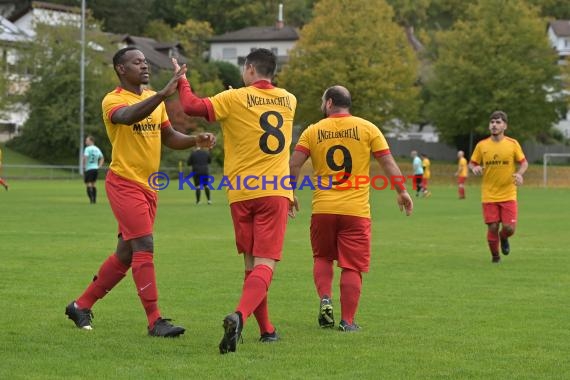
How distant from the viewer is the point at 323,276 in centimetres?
888

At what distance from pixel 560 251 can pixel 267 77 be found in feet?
32.9

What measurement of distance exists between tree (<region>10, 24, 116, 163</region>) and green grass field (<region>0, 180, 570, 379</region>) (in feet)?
165

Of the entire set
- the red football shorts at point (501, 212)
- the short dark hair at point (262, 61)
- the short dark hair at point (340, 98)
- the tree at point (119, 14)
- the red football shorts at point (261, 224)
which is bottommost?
the red football shorts at point (501, 212)

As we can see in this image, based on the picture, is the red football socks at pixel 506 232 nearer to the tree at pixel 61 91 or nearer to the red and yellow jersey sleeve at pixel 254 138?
the red and yellow jersey sleeve at pixel 254 138

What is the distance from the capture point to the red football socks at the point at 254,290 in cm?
735

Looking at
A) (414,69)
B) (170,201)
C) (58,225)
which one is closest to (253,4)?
(414,69)

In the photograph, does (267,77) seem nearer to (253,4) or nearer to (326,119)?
(326,119)

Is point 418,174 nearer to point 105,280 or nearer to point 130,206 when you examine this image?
point 105,280

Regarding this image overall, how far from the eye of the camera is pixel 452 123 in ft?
232

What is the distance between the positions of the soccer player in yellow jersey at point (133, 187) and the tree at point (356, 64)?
5964cm

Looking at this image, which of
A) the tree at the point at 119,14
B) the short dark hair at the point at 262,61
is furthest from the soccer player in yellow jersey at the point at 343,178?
the tree at the point at 119,14

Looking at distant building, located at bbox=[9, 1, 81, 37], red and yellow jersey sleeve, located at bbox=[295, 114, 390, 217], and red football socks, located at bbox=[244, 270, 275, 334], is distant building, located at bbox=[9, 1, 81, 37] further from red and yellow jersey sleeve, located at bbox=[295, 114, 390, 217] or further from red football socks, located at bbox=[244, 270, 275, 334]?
red football socks, located at bbox=[244, 270, 275, 334]

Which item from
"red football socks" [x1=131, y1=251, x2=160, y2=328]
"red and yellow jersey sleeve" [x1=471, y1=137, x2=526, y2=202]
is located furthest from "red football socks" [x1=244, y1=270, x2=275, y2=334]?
"red and yellow jersey sleeve" [x1=471, y1=137, x2=526, y2=202]

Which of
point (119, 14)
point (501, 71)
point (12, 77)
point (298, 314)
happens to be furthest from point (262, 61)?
point (119, 14)
